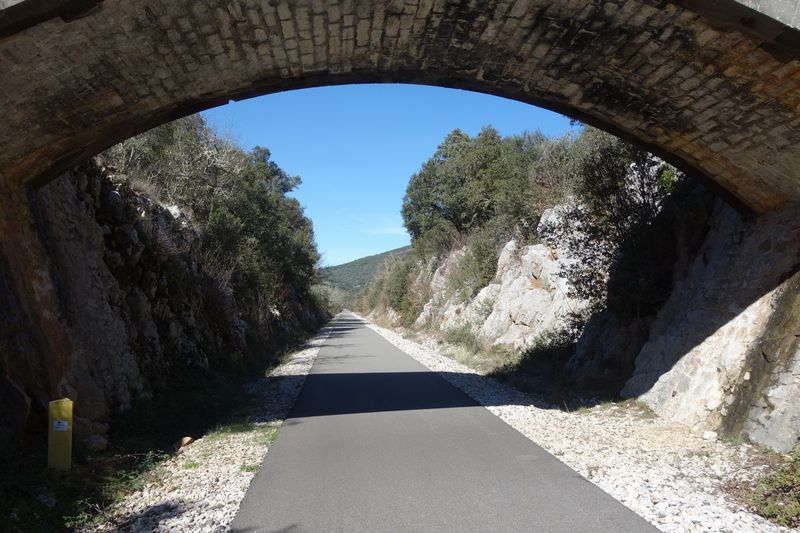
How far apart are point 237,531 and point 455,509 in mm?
1715

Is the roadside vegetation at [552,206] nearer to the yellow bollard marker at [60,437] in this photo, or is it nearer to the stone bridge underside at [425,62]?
the stone bridge underside at [425,62]

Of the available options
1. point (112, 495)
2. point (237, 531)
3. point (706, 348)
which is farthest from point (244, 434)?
point (706, 348)

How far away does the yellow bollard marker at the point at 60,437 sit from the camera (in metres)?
5.23

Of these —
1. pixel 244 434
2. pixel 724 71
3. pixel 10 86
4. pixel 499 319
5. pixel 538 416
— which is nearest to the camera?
pixel 10 86

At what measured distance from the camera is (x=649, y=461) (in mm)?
5887

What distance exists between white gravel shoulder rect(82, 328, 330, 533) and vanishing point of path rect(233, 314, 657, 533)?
0.19 meters

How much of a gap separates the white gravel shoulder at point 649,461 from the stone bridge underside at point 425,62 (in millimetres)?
3445

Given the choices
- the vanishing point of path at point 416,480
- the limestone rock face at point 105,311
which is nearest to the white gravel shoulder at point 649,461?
the vanishing point of path at point 416,480

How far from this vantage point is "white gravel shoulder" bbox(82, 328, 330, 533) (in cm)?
441

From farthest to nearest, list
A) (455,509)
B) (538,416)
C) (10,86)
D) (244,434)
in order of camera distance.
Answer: (538,416) → (244,434) → (10,86) → (455,509)

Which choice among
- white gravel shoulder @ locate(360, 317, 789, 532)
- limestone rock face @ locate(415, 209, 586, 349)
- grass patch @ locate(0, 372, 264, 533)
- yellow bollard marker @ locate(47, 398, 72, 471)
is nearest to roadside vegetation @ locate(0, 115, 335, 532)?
grass patch @ locate(0, 372, 264, 533)

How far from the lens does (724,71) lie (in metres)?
5.62

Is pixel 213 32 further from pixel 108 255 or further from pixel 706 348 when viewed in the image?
pixel 706 348

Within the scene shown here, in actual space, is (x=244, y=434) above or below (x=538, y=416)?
below
